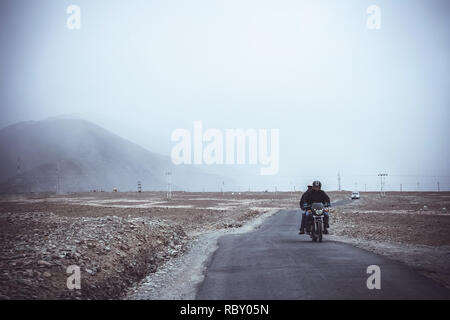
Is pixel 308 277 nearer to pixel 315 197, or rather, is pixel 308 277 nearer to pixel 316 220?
pixel 316 220

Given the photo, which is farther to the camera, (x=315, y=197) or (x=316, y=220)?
(x=315, y=197)

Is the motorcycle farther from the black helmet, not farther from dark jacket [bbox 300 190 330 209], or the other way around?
the black helmet

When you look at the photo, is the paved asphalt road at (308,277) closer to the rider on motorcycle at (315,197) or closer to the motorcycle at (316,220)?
the motorcycle at (316,220)

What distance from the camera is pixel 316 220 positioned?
47.1 ft

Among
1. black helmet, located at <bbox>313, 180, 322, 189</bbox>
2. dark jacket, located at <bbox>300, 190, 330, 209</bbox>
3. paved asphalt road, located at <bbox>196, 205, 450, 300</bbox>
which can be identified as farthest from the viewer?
dark jacket, located at <bbox>300, 190, 330, 209</bbox>

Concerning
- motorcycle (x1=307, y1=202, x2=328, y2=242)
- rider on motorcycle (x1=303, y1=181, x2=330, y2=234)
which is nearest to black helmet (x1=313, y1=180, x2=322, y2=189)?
rider on motorcycle (x1=303, y1=181, x2=330, y2=234)

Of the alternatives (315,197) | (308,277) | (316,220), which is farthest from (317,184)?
(308,277)

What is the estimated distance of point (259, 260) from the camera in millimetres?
10570

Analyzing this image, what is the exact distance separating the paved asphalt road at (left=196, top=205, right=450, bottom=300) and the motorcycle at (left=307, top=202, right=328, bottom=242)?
6.93 feet

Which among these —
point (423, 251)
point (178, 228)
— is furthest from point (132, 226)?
point (423, 251)

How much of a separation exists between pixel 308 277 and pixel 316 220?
6.53 meters

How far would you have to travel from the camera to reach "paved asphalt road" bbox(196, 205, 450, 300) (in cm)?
684
